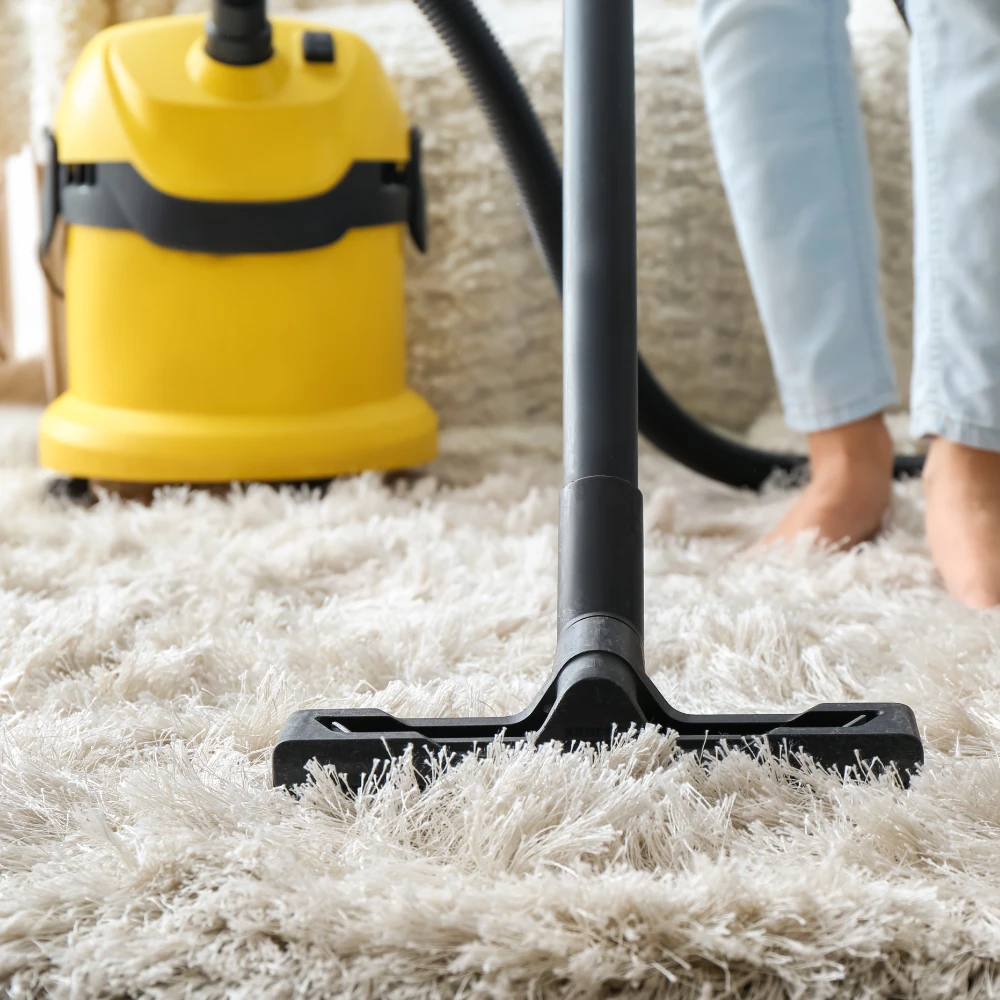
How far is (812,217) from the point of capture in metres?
0.91

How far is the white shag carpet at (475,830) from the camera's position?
346 mm

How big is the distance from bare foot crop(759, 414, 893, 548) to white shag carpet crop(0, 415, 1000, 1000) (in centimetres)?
19

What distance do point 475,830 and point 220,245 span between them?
0.85 m

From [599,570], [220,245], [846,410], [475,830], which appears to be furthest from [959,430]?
[220,245]

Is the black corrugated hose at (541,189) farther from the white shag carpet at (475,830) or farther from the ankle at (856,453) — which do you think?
the white shag carpet at (475,830)

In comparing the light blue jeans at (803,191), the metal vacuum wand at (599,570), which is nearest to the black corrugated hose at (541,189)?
the light blue jeans at (803,191)

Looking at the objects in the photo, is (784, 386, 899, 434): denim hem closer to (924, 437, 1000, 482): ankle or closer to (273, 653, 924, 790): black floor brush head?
(924, 437, 1000, 482): ankle

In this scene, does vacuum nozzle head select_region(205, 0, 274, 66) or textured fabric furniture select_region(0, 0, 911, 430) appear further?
textured fabric furniture select_region(0, 0, 911, 430)

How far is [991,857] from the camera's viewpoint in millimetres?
393

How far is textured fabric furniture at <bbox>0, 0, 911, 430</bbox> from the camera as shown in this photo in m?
1.37

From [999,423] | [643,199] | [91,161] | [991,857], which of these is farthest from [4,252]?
[991,857]

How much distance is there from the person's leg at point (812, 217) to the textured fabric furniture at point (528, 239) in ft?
1.50

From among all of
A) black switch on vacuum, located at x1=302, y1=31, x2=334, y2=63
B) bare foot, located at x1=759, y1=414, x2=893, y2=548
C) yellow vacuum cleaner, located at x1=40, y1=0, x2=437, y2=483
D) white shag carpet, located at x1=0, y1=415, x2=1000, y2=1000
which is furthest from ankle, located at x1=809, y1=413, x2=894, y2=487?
black switch on vacuum, located at x1=302, y1=31, x2=334, y2=63

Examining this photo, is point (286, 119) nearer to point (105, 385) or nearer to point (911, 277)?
point (105, 385)
